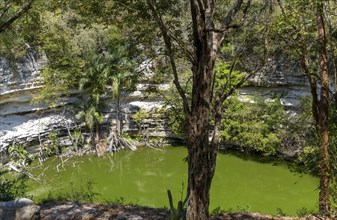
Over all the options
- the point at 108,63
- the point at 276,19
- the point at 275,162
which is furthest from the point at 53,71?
the point at 276,19

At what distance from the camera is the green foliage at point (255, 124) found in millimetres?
13693

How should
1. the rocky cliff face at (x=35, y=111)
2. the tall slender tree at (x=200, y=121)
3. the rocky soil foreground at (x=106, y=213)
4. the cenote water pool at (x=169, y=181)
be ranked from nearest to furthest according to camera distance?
the tall slender tree at (x=200, y=121), the rocky soil foreground at (x=106, y=213), the cenote water pool at (x=169, y=181), the rocky cliff face at (x=35, y=111)

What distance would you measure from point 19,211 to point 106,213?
119 cm

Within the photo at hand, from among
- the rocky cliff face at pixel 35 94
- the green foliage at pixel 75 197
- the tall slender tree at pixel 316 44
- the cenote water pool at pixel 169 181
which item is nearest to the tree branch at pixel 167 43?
the tall slender tree at pixel 316 44

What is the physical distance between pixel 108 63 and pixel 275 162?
306 inches

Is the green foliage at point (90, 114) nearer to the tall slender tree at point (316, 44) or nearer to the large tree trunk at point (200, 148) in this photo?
the tall slender tree at point (316, 44)

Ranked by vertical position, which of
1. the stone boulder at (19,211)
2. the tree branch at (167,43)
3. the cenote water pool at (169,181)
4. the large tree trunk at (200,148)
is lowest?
the cenote water pool at (169,181)

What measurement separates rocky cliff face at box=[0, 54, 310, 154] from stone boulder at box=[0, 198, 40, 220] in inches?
455

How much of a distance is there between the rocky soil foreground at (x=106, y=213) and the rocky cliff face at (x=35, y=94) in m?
9.95

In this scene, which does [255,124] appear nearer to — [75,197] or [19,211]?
[75,197]

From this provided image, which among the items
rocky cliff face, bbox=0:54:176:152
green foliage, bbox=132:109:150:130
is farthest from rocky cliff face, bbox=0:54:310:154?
green foliage, bbox=132:109:150:130

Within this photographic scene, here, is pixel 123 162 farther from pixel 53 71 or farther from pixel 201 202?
pixel 201 202

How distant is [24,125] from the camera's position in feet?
52.5

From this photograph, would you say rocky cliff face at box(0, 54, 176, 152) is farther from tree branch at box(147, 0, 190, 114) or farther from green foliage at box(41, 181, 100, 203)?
tree branch at box(147, 0, 190, 114)
